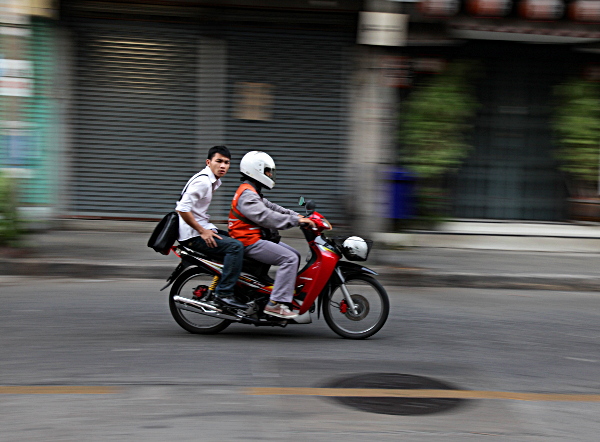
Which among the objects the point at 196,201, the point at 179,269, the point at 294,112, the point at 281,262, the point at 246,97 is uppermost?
the point at 246,97

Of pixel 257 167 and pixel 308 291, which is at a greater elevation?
pixel 257 167

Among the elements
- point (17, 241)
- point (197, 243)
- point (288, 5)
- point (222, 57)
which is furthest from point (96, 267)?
point (288, 5)

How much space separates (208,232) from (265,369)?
134 centimetres

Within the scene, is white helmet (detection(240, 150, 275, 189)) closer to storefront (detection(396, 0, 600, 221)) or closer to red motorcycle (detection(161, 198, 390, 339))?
red motorcycle (detection(161, 198, 390, 339))

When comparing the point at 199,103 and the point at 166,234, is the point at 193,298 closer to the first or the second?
the point at 166,234

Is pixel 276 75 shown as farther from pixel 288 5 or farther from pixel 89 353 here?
pixel 89 353

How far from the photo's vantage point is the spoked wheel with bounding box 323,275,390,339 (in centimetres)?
625

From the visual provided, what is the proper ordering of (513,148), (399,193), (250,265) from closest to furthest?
(250,265) < (399,193) < (513,148)

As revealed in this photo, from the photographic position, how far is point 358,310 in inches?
248

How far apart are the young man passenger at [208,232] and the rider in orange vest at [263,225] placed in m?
0.14

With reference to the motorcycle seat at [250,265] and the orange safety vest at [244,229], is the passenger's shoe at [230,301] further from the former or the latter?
the orange safety vest at [244,229]

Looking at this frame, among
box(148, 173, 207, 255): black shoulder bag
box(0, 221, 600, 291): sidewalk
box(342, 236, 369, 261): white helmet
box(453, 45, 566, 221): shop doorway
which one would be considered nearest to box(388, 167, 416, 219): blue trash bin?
box(0, 221, 600, 291): sidewalk

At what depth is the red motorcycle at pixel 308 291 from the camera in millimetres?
6125

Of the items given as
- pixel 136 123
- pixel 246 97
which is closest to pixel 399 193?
pixel 246 97
